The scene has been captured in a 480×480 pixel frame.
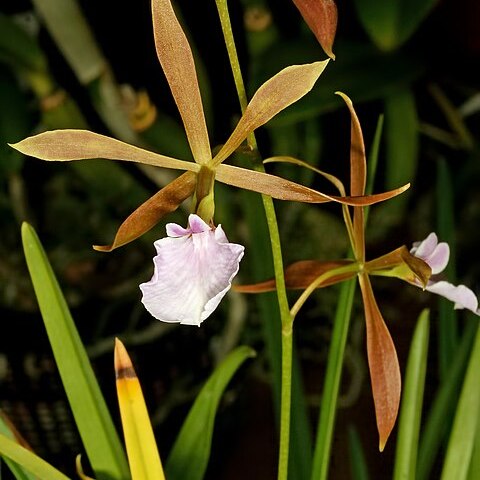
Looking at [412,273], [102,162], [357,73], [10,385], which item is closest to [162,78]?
[102,162]

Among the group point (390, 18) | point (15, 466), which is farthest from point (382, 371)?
point (390, 18)

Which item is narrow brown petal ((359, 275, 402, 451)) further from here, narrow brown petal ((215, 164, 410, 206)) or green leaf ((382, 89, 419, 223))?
green leaf ((382, 89, 419, 223))

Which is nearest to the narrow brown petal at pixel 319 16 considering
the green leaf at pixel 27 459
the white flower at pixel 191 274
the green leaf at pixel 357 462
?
the white flower at pixel 191 274

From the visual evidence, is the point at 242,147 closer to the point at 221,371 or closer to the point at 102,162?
the point at 221,371

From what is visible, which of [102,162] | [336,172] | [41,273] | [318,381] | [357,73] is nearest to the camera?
[41,273]

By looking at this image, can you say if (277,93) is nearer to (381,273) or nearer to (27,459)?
(381,273)

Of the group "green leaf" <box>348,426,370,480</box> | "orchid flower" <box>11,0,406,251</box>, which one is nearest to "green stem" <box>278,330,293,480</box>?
"orchid flower" <box>11,0,406,251</box>
